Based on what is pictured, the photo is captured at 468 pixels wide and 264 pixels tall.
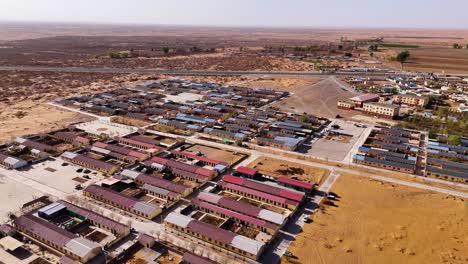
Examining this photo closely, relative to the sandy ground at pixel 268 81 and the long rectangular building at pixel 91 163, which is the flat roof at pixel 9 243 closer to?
the long rectangular building at pixel 91 163

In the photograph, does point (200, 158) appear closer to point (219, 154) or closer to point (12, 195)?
point (219, 154)

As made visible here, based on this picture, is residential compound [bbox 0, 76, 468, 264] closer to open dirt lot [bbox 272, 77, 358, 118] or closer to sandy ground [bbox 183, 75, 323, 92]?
open dirt lot [bbox 272, 77, 358, 118]

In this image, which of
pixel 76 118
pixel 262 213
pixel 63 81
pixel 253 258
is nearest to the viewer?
pixel 253 258

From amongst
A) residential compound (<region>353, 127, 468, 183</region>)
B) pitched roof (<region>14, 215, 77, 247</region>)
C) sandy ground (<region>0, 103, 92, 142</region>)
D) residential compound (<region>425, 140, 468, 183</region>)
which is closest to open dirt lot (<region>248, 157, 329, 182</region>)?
residential compound (<region>353, 127, 468, 183</region>)

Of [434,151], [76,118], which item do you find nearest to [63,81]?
[76,118]

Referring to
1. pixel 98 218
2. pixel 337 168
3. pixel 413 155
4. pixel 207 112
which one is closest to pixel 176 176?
pixel 98 218

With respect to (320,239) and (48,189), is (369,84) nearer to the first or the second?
(320,239)
